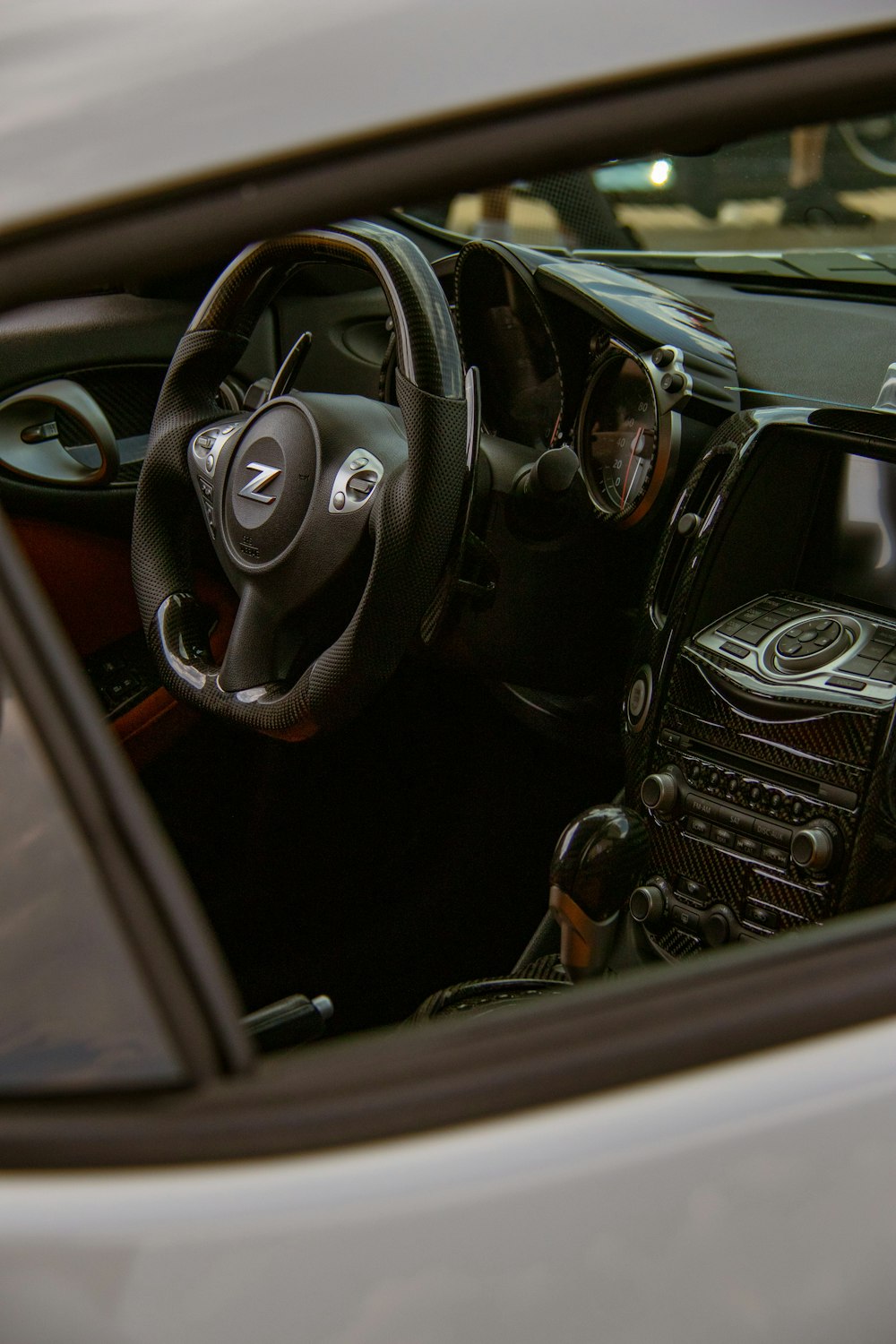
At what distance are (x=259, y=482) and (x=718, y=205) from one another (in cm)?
113

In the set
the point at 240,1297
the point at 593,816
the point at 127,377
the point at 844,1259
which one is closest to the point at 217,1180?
the point at 240,1297

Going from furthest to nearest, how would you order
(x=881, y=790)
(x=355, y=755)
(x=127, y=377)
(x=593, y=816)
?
(x=127, y=377) < (x=355, y=755) < (x=593, y=816) < (x=881, y=790)

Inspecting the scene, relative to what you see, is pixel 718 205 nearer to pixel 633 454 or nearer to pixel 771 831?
pixel 633 454

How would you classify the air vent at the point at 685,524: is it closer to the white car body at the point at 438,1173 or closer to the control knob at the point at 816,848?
the control knob at the point at 816,848

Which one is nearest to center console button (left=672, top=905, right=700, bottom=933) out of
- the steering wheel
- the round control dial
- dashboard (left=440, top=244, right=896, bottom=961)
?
dashboard (left=440, top=244, right=896, bottom=961)

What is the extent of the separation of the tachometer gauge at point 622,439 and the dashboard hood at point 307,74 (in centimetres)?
96

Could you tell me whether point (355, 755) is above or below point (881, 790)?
below

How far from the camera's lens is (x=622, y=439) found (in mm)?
1712

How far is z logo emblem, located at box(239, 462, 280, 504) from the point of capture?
5.24ft

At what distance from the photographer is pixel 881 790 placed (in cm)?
126

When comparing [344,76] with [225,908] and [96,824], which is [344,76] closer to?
[96,824]

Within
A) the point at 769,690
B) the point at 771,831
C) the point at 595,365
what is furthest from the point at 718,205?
the point at 771,831

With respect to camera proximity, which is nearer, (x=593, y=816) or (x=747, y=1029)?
(x=747, y=1029)

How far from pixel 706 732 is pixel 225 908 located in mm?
944
